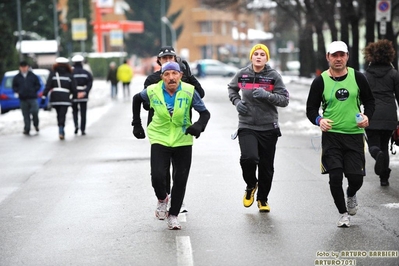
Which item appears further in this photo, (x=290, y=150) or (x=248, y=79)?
(x=290, y=150)

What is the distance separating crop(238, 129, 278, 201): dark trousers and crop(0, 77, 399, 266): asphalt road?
32 cm

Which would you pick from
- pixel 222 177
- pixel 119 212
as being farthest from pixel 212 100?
pixel 119 212

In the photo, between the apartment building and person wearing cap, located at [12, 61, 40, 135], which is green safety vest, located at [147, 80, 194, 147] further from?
the apartment building

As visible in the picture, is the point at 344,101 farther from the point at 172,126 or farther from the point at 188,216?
the point at 188,216

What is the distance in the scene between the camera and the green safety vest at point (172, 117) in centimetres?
875

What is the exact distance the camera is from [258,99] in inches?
378

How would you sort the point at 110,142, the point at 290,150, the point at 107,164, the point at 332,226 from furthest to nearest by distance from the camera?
1. the point at 110,142
2. the point at 290,150
3. the point at 107,164
4. the point at 332,226

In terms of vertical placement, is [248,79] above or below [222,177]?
above

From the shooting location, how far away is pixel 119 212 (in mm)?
10055

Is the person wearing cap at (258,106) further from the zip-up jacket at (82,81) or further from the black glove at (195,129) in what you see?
the zip-up jacket at (82,81)

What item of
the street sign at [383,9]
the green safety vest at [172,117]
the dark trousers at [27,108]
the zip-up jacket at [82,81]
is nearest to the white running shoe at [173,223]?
the green safety vest at [172,117]

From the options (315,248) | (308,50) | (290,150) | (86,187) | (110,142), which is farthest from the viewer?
(308,50)

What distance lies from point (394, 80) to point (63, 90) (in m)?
10.0

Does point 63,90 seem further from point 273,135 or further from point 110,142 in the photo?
point 273,135
